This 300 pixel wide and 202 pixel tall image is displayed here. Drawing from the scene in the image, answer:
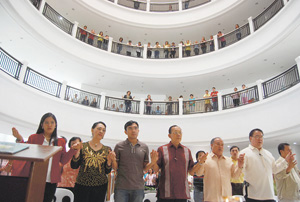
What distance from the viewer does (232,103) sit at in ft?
37.0

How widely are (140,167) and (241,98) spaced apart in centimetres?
949

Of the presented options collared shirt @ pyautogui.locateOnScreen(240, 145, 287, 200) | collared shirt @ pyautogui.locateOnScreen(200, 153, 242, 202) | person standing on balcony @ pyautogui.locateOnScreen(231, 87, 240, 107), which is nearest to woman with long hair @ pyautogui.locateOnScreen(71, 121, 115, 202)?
collared shirt @ pyautogui.locateOnScreen(200, 153, 242, 202)

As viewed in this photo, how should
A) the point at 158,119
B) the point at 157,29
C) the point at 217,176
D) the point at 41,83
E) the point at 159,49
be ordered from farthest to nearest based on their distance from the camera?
the point at 157,29 → the point at 159,49 → the point at 158,119 → the point at 41,83 → the point at 217,176

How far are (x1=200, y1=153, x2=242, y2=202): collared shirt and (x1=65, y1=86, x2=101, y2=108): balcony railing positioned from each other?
9506 millimetres

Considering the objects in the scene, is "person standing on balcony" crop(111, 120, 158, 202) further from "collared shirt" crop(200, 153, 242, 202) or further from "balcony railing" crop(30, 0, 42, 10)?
"balcony railing" crop(30, 0, 42, 10)

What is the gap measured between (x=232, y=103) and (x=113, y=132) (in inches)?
254

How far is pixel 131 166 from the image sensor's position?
9.48ft

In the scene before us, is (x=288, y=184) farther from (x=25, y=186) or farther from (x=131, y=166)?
(x=25, y=186)

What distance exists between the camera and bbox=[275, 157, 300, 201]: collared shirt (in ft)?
11.8

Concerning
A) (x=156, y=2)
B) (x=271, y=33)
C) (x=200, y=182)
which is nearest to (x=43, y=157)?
(x=200, y=182)

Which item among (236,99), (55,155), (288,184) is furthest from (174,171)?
(236,99)

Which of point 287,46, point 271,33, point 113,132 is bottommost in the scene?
point 113,132

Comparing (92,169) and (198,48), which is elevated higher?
(198,48)

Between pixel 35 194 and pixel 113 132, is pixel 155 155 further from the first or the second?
pixel 113 132
